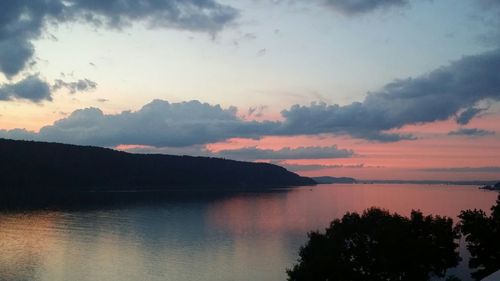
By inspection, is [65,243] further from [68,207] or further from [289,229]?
[68,207]

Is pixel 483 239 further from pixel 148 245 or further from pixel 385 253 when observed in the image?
pixel 148 245

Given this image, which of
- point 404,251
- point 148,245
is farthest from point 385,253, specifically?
point 148,245

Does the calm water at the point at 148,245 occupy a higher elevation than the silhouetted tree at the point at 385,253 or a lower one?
lower

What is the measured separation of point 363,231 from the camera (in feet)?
168

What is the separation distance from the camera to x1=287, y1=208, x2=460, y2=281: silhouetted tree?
153 feet

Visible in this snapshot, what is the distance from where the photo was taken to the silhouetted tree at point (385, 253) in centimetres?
4656

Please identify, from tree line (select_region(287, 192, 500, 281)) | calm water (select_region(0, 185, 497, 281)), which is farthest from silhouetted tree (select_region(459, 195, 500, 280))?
calm water (select_region(0, 185, 497, 281))

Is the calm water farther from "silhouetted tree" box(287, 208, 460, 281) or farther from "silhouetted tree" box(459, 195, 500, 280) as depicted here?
"silhouetted tree" box(459, 195, 500, 280)

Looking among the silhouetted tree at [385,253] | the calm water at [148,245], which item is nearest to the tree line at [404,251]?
the silhouetted tree at [385,253]

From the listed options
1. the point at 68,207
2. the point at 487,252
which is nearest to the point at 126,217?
the point at 68,207

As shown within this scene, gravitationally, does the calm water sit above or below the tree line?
below

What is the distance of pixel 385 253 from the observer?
155ft

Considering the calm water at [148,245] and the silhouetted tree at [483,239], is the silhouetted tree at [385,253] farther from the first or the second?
the calm water at [148,245]

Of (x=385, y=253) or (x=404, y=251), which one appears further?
(x=385, y=253)
